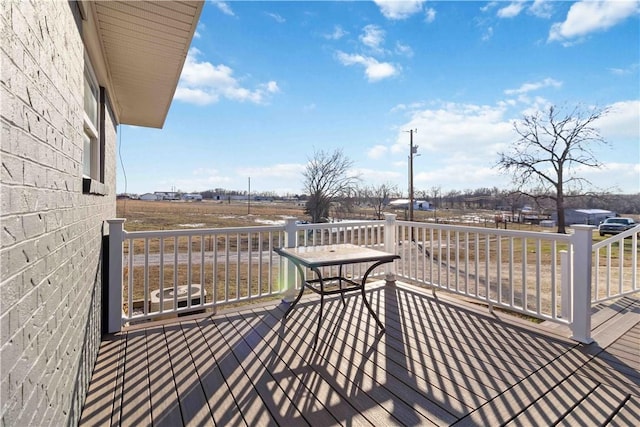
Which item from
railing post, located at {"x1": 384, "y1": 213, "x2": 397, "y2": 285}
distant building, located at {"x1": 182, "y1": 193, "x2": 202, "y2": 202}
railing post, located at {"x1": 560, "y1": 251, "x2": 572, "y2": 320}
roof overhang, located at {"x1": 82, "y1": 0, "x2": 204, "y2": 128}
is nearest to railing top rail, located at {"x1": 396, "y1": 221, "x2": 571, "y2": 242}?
railing post, located at {"x1": 560, "y1": 251, "x2": 572, "y2": 320}

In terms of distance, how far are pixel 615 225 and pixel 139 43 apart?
66.8 ft

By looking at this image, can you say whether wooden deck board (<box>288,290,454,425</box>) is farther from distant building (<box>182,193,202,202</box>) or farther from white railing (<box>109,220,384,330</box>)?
distant building (<box>182,193,202,202</box>)

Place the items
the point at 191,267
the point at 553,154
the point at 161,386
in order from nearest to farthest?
the point at 161,386 < the point at 191,267 < the point at 553,154

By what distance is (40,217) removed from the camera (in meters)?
1.11

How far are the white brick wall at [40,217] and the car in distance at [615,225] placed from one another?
1871cm

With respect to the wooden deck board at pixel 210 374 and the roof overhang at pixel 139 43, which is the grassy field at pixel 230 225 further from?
the roof overhang at pixel 139 43

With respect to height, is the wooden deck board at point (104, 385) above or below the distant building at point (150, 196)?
below

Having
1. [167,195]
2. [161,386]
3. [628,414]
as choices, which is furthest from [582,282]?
[167,195]

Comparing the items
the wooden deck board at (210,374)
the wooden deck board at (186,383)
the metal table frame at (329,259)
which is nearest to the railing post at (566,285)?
the metal table frame at (329,259)

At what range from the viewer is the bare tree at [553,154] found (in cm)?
1561

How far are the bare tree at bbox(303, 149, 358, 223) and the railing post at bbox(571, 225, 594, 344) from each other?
1447cm

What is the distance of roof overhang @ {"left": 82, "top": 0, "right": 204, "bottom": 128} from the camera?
7.31 feet

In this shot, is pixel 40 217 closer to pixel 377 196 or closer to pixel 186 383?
pixel 186 383

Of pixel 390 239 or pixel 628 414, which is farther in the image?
pixel 390 239
